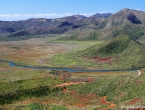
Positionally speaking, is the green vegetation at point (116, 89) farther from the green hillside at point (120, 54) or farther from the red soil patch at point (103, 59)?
the red soil patch at point (103, 59)

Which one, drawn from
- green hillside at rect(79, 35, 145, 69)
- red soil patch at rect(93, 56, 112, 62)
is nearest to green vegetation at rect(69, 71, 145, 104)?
green hillside at rect(79, 35, 145, 69)

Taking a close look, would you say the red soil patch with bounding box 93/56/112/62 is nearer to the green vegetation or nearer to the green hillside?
the green hillside

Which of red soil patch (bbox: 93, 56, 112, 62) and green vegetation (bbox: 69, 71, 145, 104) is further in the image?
red soil patch (bbox: 93, 56, 112, 62)

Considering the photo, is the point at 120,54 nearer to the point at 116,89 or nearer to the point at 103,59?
the point at 103,59

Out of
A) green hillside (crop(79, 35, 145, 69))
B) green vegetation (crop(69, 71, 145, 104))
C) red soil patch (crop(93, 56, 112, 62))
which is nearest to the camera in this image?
green vegetation (crop(69, 71, 145, 104))

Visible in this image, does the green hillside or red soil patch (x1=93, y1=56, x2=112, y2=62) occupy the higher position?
the green hillside

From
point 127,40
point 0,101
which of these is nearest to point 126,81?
point 0,101

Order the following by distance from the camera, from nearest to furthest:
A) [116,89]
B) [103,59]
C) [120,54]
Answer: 1. [116,89]
2. [103,59]
3. [120,54]

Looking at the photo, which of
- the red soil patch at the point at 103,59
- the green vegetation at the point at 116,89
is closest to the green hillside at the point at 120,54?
the red soil patch at the point at 103,59

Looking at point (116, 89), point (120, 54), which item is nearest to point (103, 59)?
point (120, 54)
